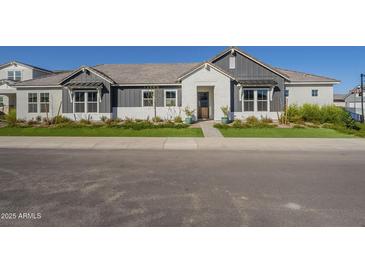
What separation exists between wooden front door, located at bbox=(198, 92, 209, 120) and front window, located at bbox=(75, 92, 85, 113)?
10824 mm

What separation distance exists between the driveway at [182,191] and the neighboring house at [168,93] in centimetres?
1377

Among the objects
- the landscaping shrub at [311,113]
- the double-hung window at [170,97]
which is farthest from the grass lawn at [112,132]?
the landscaping shrub at [311,113]

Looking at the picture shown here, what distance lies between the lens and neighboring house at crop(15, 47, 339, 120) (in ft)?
72.1

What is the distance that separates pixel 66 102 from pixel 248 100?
16708 mm

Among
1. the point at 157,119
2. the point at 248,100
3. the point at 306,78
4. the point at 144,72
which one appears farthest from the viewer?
the point at 306,78

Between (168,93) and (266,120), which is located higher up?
(168,93)

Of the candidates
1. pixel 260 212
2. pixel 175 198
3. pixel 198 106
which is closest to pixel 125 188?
pixel 175 198

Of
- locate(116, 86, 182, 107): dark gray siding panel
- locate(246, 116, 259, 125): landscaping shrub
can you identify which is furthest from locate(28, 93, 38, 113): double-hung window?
locate(246, 116, 259, 125): landscaping shrub

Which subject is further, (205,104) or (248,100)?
(205,104)

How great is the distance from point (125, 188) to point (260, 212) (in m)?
2.96

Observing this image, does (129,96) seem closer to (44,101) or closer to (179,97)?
(179,97)

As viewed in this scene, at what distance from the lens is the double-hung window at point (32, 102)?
941 inches

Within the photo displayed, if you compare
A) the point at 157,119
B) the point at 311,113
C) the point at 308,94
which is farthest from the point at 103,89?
the point at 308,94

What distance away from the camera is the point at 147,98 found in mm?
23188
